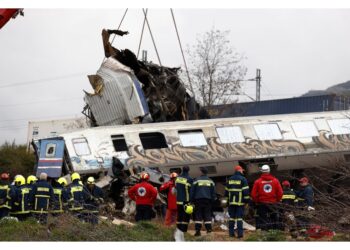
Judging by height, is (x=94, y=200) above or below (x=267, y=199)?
below

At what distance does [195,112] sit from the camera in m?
25.1

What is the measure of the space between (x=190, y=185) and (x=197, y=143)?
18.4 ft

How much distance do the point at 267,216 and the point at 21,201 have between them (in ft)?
19.0

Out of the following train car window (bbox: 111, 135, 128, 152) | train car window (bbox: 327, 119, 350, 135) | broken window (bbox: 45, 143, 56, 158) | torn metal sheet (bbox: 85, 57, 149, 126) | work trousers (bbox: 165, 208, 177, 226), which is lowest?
work trousers (bbox: 165, 208, 177, 226)

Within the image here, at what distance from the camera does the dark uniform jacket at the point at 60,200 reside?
1595 centimetres

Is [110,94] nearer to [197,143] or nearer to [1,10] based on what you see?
[197,143]

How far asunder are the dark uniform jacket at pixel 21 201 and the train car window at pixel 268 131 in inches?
355

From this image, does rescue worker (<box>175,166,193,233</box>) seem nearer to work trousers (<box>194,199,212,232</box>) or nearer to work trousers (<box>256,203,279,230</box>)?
work trousers (<box>194,199,212,232</box>)

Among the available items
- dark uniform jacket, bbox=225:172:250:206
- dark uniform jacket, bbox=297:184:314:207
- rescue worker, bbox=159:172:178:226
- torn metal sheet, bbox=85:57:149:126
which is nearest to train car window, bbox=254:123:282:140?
torn metal sheet, bbox=85:57:149:126

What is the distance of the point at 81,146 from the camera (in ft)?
67.8

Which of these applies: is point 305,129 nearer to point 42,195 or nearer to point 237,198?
point 237,198

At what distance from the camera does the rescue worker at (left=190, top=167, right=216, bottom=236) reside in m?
15.9

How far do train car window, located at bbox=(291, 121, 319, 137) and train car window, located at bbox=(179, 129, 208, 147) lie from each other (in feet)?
11.0

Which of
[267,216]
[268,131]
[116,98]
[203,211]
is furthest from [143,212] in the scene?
[268,131]
